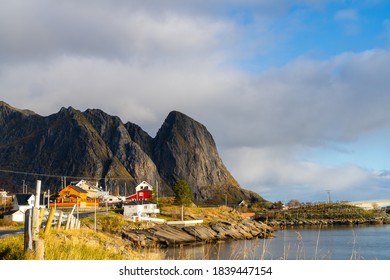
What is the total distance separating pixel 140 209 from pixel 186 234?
56.5 feet

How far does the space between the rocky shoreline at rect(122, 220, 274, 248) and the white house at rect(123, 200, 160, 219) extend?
35.1 ft

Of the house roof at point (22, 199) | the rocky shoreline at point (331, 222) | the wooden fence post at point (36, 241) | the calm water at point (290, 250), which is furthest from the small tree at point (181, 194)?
the wooden fence post at point (36, 241)

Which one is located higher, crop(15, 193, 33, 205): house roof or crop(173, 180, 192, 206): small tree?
crop(173, 180, 192, 206): small tree

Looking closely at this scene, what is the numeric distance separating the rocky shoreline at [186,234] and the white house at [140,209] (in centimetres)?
1069

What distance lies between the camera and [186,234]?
72.1 m

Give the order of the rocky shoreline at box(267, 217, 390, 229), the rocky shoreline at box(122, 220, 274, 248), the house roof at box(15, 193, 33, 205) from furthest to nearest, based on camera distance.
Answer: the rocky shoreline at box(267, 217, 390, 229), the house roof at box(15, 193, 33, 205), the rocky shoreline at box(122, 220, 274, 248)

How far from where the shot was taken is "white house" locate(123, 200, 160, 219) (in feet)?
281

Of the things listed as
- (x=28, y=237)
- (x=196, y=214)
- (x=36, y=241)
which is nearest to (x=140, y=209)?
(x=196, y=214)

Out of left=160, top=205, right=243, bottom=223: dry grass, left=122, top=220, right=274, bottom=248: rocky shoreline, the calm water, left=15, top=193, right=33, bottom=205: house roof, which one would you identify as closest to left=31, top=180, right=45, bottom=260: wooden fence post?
the calm water

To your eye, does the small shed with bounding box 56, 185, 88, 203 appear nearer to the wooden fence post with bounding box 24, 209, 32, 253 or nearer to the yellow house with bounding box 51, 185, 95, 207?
the yellow house with bounding box 51, 185, 95, 207

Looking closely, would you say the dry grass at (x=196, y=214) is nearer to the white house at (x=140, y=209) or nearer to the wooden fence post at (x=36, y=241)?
the white house at (x=140, y=209)

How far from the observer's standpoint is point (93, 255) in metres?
13.0
